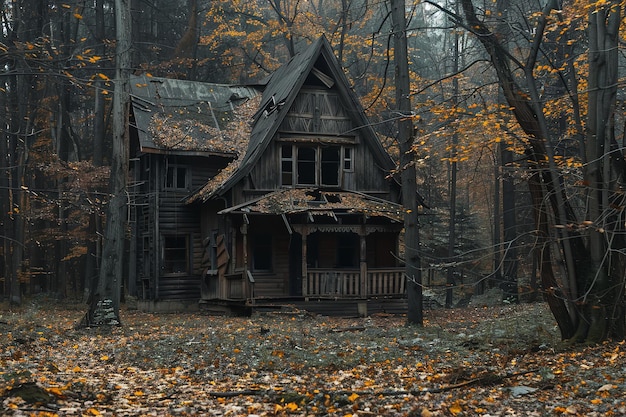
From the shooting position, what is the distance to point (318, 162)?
88.8ft

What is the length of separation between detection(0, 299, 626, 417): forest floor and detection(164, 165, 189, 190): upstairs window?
39.6ft

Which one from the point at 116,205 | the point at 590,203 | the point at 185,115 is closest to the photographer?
the point at 590,203

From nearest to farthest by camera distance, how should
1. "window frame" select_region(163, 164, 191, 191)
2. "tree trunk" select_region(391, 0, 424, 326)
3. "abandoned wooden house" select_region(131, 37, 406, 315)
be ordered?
"tree trunk" select_region(391, 0, 424, 326) → "abandoned wooden house" select_region(131, 37, 406, 315) → "window frame" select_region(163, 164, 191, 191)

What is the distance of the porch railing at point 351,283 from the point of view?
25266 millimetres

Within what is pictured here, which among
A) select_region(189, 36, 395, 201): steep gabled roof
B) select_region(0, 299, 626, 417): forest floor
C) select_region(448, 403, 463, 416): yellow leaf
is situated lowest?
select_region(0, 299, 626, 417): forest floor

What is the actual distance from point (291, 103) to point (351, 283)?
7327 mm

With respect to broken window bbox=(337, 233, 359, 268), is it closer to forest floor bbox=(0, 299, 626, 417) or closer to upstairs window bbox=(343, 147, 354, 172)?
upstairs window bbox=(343, 147, 354, 172)

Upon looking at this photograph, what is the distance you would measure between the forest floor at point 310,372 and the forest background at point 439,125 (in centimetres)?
144

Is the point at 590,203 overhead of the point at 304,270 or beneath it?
overhead

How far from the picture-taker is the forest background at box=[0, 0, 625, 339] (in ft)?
40.6

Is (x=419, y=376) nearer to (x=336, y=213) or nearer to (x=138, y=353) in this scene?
(x=138, y=353)

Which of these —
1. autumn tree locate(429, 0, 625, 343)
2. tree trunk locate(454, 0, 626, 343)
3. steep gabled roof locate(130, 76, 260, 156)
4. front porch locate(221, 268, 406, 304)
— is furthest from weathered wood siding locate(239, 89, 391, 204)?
tree trunk locate(454, 0, 626, 343)

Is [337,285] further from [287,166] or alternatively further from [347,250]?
[287,166]

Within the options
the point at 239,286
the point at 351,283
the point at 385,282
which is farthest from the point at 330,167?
the point at 239,286
